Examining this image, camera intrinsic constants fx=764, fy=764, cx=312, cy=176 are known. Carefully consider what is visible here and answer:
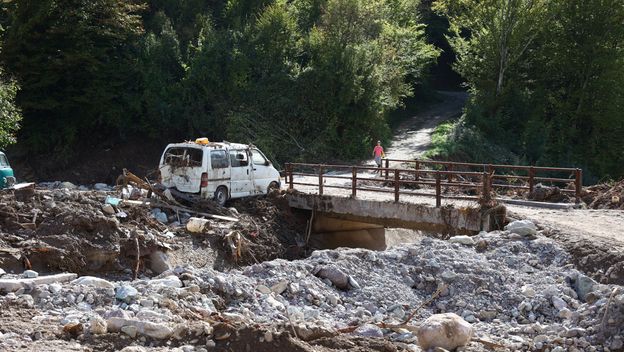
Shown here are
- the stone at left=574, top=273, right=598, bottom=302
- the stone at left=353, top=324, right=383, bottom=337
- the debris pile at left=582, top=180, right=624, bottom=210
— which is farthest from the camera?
the debris pile at left=582, top=180, right=624, bottom=210

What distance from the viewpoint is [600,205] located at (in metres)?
18.5

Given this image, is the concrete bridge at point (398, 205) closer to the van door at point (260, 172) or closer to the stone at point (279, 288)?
the van door at point (260, 172)

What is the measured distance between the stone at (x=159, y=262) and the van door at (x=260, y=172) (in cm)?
520

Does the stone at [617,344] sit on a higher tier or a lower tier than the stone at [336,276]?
lower

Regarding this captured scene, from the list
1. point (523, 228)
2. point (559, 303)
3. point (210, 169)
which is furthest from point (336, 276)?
point (210, 169)

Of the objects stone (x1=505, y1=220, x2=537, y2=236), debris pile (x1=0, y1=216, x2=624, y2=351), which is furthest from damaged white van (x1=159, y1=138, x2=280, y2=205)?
stone (x1=505, y1=220, x2=537, y2=236)

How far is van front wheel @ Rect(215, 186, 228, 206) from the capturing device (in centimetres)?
2044

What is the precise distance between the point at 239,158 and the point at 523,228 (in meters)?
8.81

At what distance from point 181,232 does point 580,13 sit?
27298 mm

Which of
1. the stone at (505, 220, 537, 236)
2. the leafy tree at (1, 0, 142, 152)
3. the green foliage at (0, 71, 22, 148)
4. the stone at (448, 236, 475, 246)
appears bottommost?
the stone at (448, 236, 475, 246)

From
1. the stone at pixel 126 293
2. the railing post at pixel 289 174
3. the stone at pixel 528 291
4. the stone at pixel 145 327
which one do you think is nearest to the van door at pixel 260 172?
the railing post at pixel 289 174

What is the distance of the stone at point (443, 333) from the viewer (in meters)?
9.85

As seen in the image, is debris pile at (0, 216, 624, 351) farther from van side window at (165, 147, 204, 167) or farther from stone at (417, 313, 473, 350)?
van side window at (165, 147, 204, 167)

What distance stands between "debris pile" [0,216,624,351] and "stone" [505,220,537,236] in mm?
44
